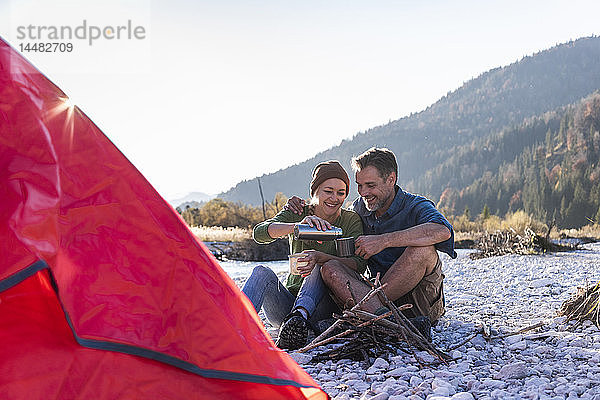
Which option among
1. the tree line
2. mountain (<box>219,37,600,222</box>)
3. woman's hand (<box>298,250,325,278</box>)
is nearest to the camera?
woman's hand (<box>298,250,325,278</box>)

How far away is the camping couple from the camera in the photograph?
3.03m

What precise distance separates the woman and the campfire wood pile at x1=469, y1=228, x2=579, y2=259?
6.20 meters

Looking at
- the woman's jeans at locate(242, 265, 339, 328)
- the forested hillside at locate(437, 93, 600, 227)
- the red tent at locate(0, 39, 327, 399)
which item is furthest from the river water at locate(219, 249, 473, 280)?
the forested hillside at locate(437, 93, 600, 227)

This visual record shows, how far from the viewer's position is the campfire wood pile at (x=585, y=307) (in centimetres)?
333

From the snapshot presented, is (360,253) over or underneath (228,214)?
over

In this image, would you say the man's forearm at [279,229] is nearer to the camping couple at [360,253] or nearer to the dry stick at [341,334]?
the camping couple at [360,253]

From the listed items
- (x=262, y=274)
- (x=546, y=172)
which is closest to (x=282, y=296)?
(x=262, y=274)

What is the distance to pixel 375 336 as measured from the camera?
2904 mm

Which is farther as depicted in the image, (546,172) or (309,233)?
(546,172)

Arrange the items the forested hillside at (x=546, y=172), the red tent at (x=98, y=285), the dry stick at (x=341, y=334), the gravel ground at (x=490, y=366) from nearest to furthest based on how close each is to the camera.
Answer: the red tent at (x=98, y=285) → the gravel ground at (x=490, y=366) → the dry stick at (x=341, y=334) → the forested hillside at (x=546, y=172)

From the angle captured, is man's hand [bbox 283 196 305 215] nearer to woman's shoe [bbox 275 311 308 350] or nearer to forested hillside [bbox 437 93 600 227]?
woman's shoe [bbox 275 311 308 350]

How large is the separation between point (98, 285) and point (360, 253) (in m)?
1.80

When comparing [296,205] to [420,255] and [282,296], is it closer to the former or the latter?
[282,296]

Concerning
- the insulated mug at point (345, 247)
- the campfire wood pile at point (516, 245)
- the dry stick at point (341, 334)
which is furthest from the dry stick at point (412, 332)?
the campfire wood pile at point (516, 245)
